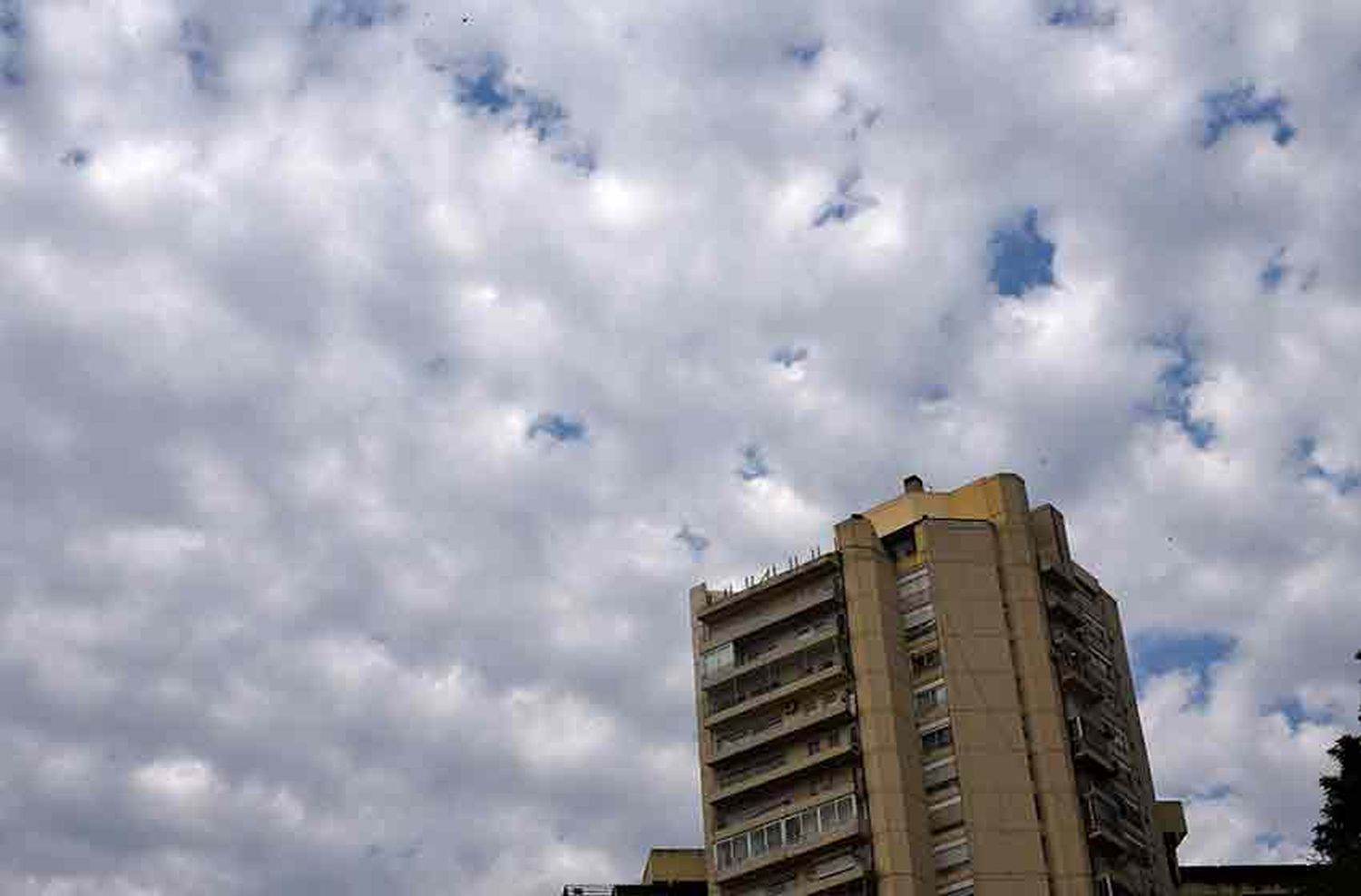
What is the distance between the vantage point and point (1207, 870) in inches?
4400

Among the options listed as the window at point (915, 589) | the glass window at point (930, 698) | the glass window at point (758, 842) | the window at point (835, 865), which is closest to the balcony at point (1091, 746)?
the glass window at point (930, 698)

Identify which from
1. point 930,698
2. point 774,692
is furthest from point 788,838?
point 930,698

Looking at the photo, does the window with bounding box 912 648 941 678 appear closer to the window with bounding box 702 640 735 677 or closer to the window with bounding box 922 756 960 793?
the window with bounding box 922 756 960 793

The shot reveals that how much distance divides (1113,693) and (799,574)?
19762mm

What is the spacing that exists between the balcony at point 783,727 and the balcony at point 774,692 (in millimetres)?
1220

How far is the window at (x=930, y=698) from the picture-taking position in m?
99.6

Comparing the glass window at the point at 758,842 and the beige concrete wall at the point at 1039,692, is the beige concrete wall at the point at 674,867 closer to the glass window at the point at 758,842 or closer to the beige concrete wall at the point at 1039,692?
the glass window at the point at 758,842

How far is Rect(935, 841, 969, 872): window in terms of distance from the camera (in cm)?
9444

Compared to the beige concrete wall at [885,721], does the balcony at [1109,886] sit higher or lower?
lower


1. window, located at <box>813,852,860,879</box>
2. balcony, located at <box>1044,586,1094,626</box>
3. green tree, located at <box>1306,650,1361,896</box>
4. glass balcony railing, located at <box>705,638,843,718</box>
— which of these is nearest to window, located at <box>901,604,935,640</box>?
glass balcony railing, located at <box>705,638,843,718</box>

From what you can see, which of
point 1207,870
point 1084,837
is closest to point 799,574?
point 1084,837

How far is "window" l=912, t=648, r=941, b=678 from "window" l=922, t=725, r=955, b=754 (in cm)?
361

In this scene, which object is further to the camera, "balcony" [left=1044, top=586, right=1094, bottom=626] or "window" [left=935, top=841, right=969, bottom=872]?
"balcony" [left=1044, top=586, right=1094, bottom=626]

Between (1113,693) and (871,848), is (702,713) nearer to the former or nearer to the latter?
(871,848)
